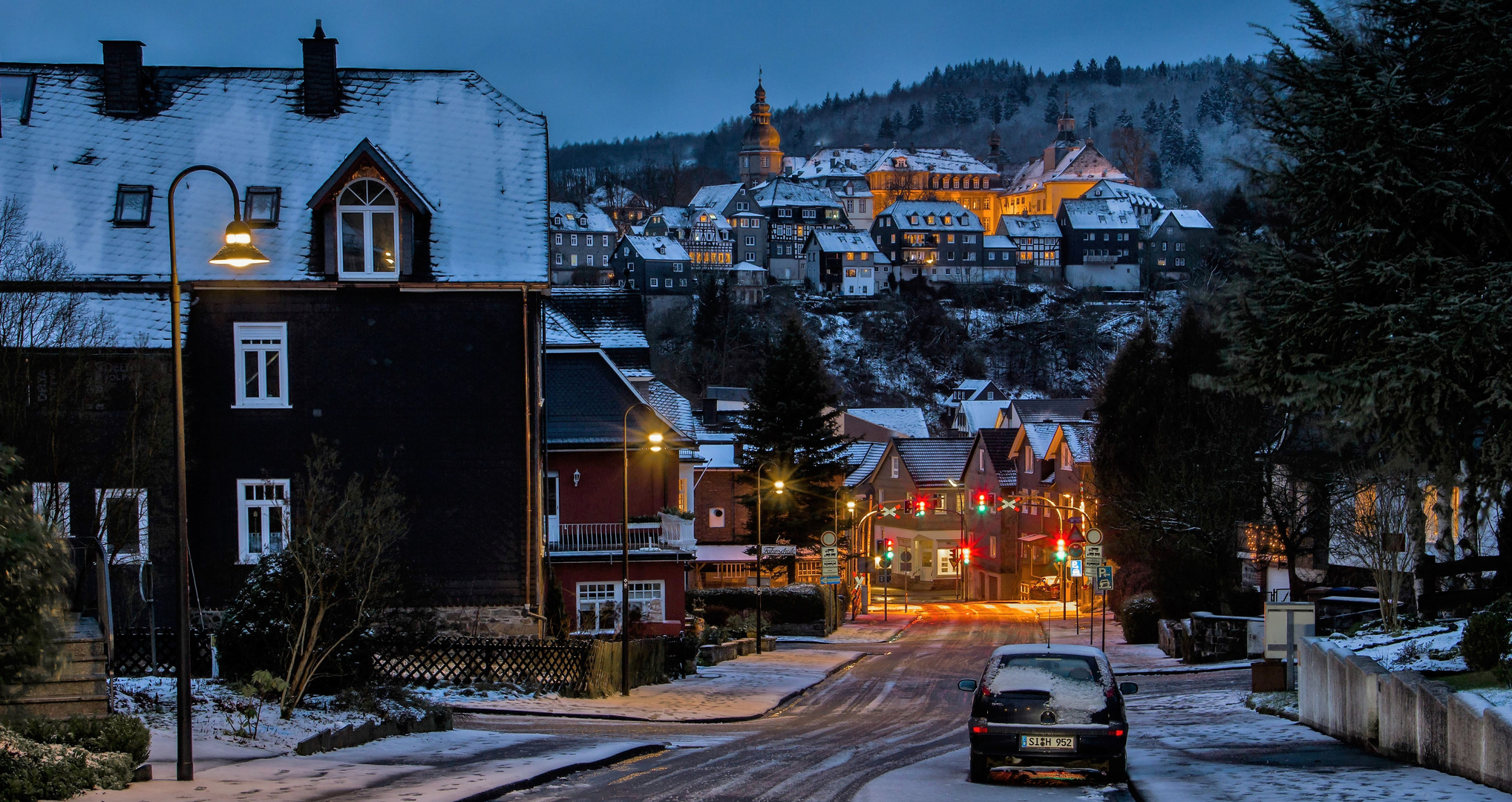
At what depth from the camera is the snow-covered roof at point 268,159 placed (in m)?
27.9

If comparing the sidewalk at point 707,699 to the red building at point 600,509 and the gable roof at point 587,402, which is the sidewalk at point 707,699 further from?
the gable roof at point 587,402

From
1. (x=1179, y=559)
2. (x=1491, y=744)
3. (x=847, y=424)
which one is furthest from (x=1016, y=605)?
(x=1491, y=744)

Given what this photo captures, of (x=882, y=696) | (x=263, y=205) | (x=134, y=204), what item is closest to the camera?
(x=134, y=204)

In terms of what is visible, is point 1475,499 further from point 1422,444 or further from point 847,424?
point 847,424

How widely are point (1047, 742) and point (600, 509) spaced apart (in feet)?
77.3

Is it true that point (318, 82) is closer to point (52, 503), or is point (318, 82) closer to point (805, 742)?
point (52, 503)

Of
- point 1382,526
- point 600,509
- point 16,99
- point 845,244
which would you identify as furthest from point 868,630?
point 845,244

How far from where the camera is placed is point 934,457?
89625mm

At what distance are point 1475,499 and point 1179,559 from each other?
28.8 metres

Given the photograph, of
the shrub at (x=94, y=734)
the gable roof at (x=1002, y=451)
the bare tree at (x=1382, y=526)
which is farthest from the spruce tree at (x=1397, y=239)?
the gable roof at (x=1002, y=451)

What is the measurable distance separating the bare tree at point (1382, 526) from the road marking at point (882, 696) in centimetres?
921

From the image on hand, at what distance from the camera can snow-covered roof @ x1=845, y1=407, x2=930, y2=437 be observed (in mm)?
108625

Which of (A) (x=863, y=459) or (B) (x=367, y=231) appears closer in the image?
(B) (x=367, y=231)

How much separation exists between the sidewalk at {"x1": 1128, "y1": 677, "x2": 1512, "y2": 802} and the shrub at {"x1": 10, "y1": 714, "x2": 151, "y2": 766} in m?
9.09
